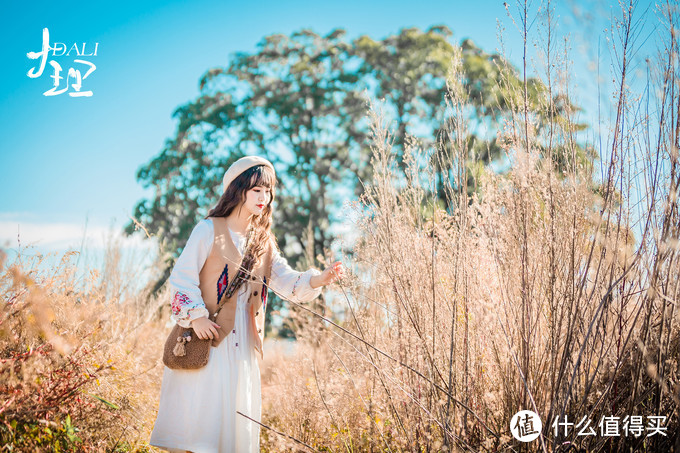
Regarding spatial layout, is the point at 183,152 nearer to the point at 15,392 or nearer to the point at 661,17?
the point at 15,392

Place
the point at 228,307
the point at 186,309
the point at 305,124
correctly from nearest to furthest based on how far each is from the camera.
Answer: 1. the point at 186,309
2. the point at 228,307
3. the point at 305,124

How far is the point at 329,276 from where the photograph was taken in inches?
90.9

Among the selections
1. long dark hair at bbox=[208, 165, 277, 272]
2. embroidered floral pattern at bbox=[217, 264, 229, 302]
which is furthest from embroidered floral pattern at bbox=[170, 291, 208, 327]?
long dark hair at bbox=[208, 165, 277, 272]

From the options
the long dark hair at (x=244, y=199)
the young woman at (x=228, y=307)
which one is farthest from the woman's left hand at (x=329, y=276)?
the long dark hair at (x=244, y=199)

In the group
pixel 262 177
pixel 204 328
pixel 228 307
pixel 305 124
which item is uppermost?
pixel 305 124

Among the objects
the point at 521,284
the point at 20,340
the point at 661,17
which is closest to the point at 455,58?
the point at 661,17

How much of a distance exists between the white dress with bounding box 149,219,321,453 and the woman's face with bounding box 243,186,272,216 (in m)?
0.24

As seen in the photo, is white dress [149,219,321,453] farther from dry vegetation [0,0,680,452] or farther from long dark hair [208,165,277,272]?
dry vegetation [0,0,680,452]

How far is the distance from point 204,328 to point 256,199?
668mm

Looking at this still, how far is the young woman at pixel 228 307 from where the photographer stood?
2.04m

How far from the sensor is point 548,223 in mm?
1696

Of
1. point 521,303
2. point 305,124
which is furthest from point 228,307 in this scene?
point 305,124

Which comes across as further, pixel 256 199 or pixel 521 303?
pixel 256 199

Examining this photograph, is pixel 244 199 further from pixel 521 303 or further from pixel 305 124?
pixel 305 124
